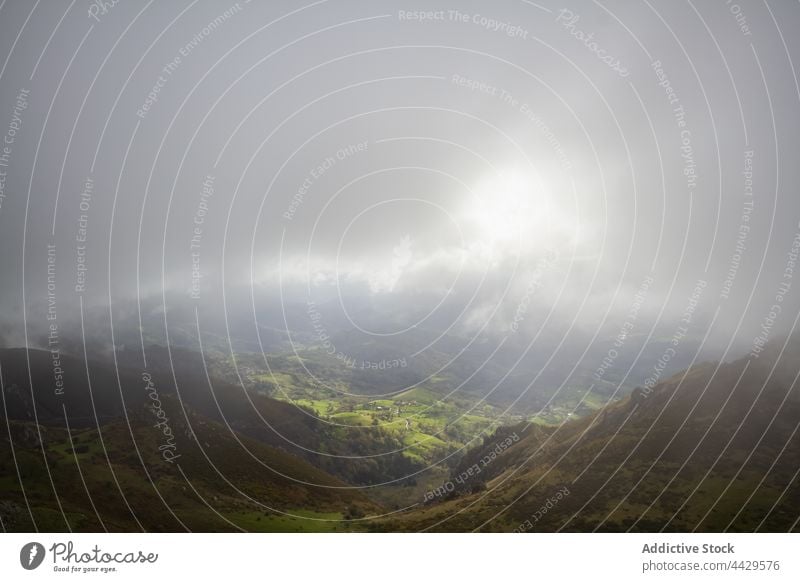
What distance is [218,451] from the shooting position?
42.1 meters

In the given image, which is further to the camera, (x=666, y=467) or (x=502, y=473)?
(x=502, y=473)

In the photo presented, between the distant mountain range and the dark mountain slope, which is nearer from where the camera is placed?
the distant mountain range

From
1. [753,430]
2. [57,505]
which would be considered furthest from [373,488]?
[753,430]

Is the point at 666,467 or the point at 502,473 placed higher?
the point at 666,467

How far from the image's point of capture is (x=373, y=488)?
61.2 metres

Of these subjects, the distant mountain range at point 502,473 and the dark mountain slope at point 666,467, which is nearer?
the distant mountain range at point 502,473
